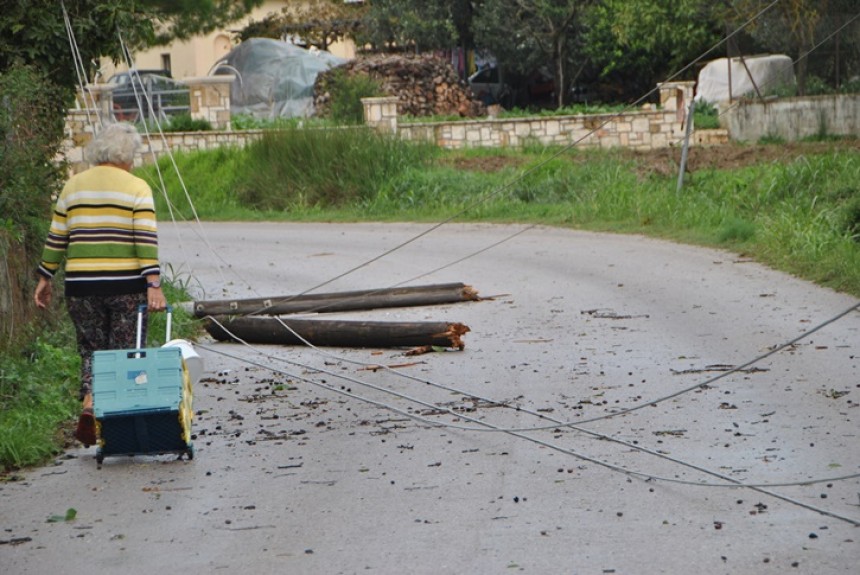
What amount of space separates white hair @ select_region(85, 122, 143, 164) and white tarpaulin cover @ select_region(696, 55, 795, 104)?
21.7 meters

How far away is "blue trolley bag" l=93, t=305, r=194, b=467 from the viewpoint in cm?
704

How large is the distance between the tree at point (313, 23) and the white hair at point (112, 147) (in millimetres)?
40567

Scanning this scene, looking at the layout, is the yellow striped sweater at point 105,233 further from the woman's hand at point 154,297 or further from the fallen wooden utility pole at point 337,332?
the fallen wooden utility pole at point 337,332

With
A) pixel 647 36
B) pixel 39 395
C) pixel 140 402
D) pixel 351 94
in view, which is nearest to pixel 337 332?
pixel 39 395

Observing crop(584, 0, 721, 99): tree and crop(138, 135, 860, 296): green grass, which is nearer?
crop(138, 135, 860, 296): green grass

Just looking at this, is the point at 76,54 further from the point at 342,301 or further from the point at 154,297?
the point at 154,297

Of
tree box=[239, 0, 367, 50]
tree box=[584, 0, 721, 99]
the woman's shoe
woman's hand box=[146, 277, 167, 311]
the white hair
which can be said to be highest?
tree box=[239, 0, 367, 50]

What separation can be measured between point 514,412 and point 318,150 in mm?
17718

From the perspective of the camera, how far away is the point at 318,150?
83.9ft

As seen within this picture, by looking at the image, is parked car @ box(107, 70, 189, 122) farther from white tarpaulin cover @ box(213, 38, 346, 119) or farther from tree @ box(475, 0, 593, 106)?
tree @ box(475, 0, 593, 106)

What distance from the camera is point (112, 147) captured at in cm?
759

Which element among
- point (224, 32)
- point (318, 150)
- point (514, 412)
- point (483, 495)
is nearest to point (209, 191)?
point (318, 150)

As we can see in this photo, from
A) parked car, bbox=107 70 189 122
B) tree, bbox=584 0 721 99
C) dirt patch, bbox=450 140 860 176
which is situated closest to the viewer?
→ dirt patch, bbox=450 140 860 176

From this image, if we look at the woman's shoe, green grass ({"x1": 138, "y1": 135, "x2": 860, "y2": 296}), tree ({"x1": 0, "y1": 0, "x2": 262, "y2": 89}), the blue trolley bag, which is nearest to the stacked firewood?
green grass ({"x1": 138, "y1": 135, "x2": 860, "y2": 296})
